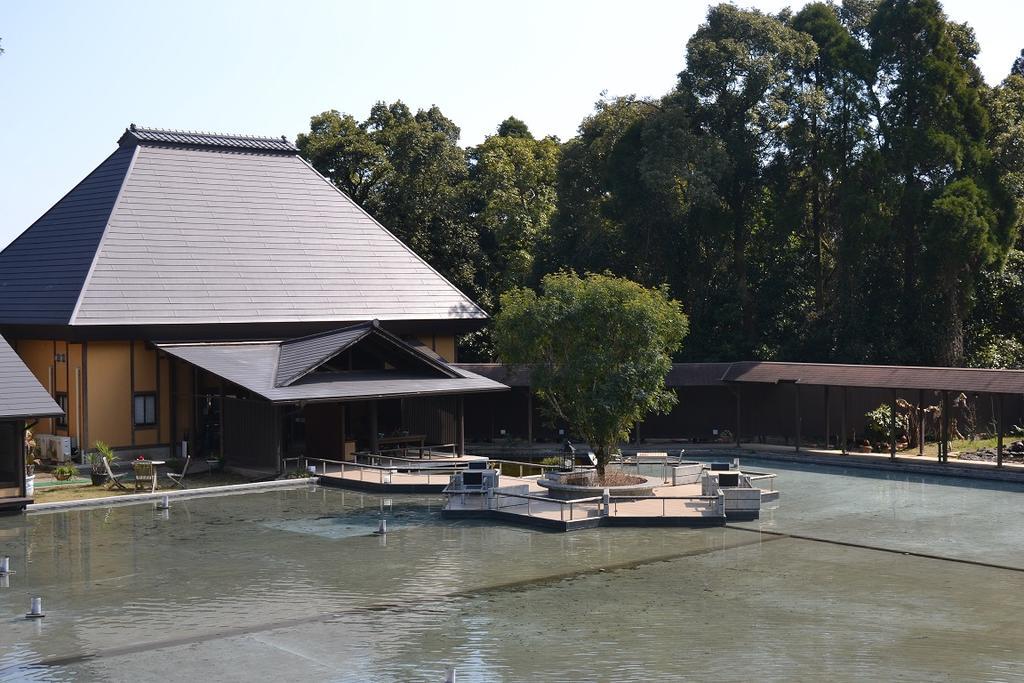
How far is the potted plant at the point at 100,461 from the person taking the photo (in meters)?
31.1

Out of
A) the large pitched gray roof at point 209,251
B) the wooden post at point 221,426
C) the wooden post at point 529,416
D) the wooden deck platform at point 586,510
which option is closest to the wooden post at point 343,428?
the wooden post at point 221,426

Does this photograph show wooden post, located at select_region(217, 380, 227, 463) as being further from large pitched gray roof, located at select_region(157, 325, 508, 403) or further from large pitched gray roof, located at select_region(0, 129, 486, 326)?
large pitched gray roof, located at select_region(0, 129, 486, 326)

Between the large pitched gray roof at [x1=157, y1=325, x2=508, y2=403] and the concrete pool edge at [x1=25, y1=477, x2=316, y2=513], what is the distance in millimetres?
2248

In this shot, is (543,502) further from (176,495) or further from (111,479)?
(111,479)

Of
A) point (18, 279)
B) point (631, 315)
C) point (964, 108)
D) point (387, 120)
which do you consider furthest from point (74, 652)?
point (387, 120)

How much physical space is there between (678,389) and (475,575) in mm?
21527

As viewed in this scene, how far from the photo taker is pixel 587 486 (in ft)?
93.8

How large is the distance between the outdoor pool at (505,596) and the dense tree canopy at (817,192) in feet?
54.9

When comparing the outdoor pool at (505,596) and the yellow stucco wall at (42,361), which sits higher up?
the yellow stucco wall at (42,361)

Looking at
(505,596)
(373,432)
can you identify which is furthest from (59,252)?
(505,596)

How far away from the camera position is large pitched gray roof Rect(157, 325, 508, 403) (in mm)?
32344

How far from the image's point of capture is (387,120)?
2389 inches

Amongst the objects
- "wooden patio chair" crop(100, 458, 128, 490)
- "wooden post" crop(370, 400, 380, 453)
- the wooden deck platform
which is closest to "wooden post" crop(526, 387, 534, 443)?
"wooden post" crop(370, 400, 380, 453)

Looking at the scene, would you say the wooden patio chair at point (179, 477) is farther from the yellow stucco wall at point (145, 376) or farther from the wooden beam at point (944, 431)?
the wooden beam at point (944, 431)
